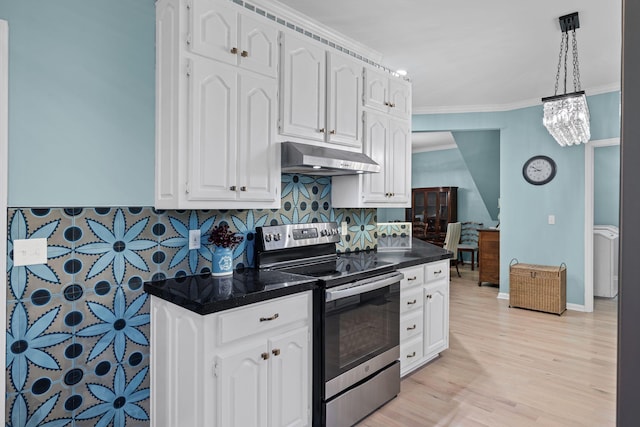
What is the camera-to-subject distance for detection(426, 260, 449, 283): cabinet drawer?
3121 millimetres

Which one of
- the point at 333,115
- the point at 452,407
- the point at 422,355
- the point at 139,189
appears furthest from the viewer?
the point at 422,355

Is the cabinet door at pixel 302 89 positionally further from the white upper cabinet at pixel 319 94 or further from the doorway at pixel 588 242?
the doorway at pixel 588 242

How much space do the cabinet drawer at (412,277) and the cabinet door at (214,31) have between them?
6.06ft

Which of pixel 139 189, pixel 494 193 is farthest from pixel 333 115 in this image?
pixel 494 193

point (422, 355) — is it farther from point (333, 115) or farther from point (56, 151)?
point (56, 151)

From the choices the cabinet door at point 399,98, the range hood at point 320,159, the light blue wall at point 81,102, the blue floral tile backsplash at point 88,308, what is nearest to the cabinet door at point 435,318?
the range hood at point 320,159

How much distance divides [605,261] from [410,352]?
155 inches

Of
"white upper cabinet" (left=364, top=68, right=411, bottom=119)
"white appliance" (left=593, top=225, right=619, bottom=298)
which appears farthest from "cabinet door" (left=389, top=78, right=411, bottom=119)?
"white appliance" (left=593, top=225, right=619, bottom=298)

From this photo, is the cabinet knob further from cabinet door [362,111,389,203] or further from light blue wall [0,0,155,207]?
cabinet door [362,111,389,203]

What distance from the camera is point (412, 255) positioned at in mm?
3184

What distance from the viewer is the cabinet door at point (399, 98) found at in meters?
3.23

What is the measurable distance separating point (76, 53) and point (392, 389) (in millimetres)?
2680

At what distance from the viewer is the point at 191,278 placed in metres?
2.22

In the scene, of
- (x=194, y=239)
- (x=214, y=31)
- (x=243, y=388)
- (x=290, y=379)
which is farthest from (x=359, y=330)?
(x=214, y=31)
